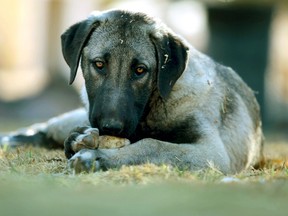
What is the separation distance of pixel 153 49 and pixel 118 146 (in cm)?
97

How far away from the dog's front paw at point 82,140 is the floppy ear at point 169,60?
73 cm

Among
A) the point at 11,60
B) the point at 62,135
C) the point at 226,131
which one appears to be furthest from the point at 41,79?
the point at 226,131

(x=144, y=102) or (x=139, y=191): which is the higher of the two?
(x=144, y=102)

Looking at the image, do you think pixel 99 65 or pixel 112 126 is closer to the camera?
pixel 112 126

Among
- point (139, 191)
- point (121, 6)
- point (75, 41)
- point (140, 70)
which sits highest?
point (75, 41)

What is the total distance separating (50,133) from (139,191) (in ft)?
13.2

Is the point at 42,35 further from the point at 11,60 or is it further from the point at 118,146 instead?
the point at 118,146

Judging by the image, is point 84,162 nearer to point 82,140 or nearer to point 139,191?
point 82,140

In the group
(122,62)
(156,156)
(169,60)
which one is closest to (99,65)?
(122,62)

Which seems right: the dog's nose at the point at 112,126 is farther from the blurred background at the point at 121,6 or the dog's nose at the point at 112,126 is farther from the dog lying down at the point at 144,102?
the blurred background at the point at 121,6

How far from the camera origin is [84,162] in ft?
20.3

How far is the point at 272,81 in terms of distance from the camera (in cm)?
1672

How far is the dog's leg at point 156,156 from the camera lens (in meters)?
6.22

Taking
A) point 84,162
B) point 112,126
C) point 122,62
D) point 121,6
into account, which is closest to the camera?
point 84,162
